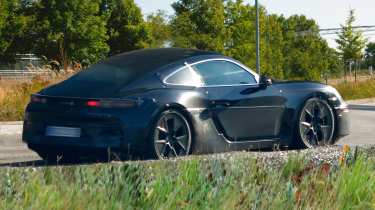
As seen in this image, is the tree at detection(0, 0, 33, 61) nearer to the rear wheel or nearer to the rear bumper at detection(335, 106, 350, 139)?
the rear bumper at detection(335, 106, 350, 139)

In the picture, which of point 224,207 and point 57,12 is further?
point 57,12

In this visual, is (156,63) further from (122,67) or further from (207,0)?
(207,0)

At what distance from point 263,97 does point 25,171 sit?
14.3 ft

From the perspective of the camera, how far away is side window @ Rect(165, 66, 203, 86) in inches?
302

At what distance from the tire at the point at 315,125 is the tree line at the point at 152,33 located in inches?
1136

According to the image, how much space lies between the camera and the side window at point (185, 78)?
302 inches

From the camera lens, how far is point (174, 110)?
7.34 meters

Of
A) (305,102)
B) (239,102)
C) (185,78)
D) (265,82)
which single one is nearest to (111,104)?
(185,78)

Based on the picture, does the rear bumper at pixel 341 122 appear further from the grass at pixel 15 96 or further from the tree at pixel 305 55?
the tree at pixel 305 55

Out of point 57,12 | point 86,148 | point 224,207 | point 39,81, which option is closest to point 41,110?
point 86,148

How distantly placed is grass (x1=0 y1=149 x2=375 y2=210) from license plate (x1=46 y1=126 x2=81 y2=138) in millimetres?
2412

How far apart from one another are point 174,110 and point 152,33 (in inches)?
2158

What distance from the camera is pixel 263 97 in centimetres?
832

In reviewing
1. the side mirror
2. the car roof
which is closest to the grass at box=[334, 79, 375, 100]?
the side mirror
